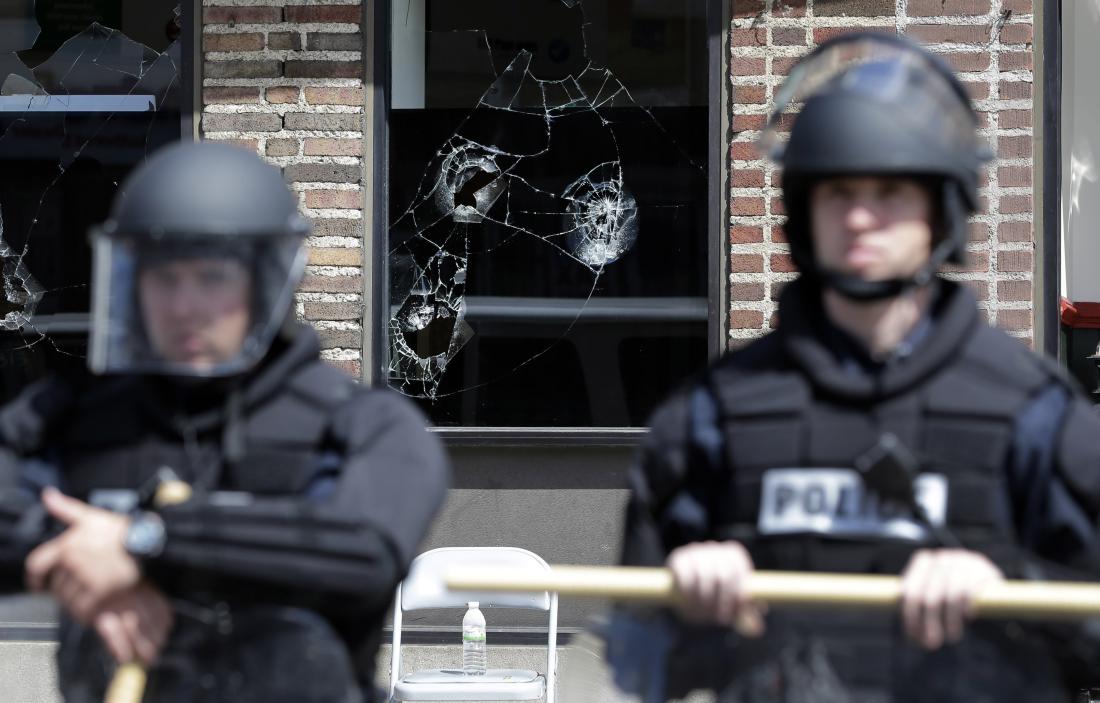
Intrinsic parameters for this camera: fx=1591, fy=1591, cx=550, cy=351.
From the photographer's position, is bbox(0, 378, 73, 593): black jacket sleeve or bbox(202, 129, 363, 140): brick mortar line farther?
bbox(202, 129, 363, 140): brick mortar line

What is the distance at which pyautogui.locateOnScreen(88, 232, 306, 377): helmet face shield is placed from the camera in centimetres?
238

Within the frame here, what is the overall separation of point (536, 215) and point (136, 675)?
12.8ft

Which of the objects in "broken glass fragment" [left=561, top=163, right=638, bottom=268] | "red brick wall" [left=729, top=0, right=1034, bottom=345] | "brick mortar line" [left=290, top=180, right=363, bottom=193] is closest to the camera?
"red brick wall" [left=729, top=0, right=1034, bottom=345]

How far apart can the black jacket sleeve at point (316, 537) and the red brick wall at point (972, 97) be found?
3.45 m

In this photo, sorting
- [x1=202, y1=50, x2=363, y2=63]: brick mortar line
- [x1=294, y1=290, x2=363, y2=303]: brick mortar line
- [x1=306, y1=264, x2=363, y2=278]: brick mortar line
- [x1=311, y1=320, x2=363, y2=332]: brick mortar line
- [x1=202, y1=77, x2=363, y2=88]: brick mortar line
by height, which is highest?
[x1=202, y1=50, x2=363, y2=63]: brick mortar line

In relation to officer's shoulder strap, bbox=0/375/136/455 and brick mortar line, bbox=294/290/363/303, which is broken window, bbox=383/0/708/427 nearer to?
brick mortar line, bbox=294/290/363/303

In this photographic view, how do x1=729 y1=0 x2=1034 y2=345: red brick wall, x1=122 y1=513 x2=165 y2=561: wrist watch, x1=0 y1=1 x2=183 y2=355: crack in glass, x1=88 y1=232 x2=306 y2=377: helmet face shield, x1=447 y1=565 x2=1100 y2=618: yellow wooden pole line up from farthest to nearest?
x1=0 y1=1 x2=183 y2=355: crack in glass
x1=729 y1=0 x2=1034 y2=345: red brick wall
x1=88 y1=232 x2=306 y2=377: helmet face shield
x1=122 y1=513 x2=165 y2=561: wrist watch
x1=447 y1=565 x2=1100 y2=618: yellow wooden pole

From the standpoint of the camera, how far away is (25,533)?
7.61ft

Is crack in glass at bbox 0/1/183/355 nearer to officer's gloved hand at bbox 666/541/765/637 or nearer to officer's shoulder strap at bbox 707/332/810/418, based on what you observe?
officer's shoulder strap at bbox 707/332/810/418

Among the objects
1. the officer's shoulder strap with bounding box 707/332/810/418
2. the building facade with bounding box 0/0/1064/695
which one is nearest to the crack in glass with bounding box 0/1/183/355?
the building facade with bounding box 0/0/1064/695

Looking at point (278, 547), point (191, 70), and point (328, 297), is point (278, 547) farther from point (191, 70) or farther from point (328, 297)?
point (191, 70)

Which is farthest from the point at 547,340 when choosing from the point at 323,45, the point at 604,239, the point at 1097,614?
the point at 1097,614

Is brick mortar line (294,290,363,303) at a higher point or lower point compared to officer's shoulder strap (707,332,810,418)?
higher

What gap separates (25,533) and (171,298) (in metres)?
0.40
